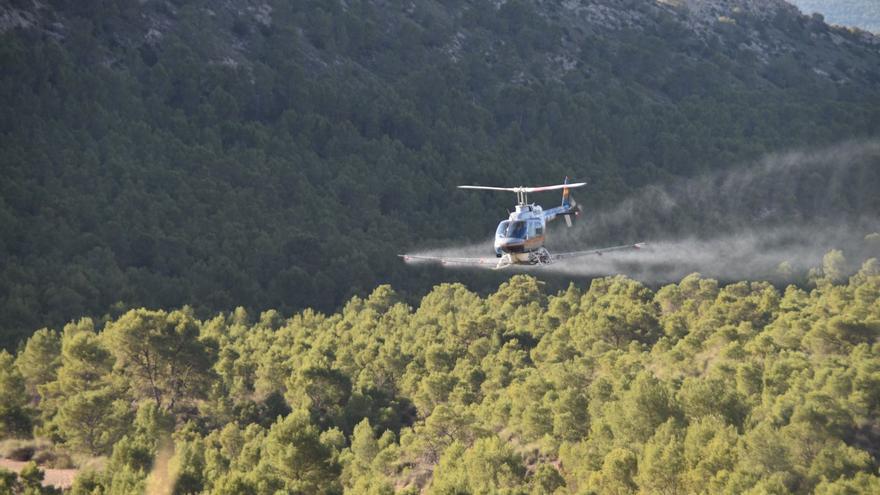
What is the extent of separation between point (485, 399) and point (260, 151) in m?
79.3

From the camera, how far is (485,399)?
83938 millimetres

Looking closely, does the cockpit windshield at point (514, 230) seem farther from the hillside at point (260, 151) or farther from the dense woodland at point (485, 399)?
the hillside at point (260, 151)

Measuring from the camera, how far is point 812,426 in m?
68.1

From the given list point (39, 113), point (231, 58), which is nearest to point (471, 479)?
point (39, 113)

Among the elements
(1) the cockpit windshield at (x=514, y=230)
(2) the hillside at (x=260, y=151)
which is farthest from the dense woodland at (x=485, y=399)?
(2) the hillside at (x=260, y=151)

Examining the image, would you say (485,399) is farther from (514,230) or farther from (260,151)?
(260,151)

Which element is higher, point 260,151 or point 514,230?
point 260,151

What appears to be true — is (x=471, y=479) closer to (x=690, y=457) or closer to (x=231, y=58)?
(x=690, y=457)

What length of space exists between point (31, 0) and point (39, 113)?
89.7 ft

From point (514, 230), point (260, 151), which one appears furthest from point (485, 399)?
point (260, 151)

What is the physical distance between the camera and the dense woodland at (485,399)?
213 feet

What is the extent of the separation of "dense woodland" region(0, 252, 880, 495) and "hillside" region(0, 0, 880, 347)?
2162cm

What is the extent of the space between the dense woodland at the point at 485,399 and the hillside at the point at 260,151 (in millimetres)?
21617

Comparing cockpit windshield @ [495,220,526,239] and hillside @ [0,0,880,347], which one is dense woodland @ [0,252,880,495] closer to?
cockpit windshield @ [495,220,526,239]
